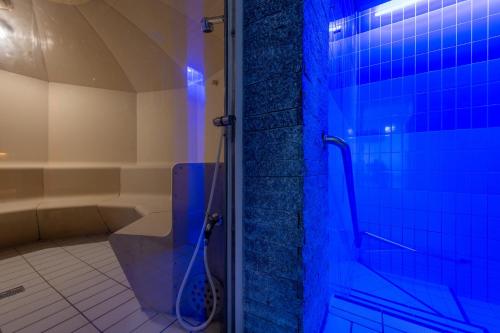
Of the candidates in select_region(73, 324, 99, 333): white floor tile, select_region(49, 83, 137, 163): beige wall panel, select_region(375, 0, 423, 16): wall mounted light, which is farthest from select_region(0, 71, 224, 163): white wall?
select_region(375, 0, 423, 16): wall mounted light

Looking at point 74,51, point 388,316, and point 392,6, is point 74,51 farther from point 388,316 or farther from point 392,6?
point 388,316

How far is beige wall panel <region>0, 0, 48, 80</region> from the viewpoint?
2.37 metres

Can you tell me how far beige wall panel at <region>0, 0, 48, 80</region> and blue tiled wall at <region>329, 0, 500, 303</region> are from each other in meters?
3.27

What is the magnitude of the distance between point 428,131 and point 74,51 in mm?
3876

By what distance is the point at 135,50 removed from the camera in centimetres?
274

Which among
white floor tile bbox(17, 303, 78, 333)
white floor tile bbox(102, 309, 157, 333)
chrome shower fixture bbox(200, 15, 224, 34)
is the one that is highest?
chrome shower fixture bbox(200, 15, 224, 34)

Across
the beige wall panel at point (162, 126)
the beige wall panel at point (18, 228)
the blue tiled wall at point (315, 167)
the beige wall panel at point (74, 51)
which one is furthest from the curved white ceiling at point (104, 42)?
the beige wall panel at point (18, 228)

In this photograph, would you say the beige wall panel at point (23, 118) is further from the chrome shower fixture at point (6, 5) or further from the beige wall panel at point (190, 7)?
the beige wall panel at point (190, 7)

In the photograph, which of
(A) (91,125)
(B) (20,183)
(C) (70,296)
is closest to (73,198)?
(B) (20,183)

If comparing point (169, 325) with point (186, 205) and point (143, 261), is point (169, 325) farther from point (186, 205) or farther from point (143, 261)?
point (186, 205)

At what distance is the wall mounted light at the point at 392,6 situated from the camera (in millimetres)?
1596

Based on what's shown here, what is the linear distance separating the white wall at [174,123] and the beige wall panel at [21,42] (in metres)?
1.23

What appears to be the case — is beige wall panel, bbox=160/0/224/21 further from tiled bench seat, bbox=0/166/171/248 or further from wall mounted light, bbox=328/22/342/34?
tiled bench seat, bbox=0/166/171/248

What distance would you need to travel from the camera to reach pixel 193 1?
194 centimetres
